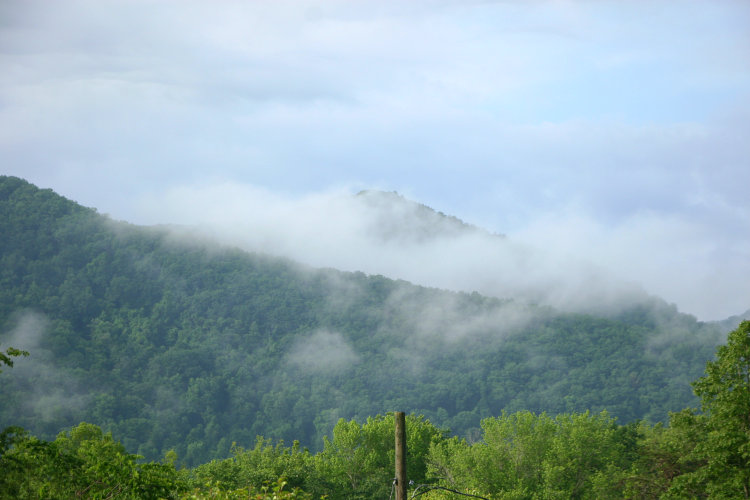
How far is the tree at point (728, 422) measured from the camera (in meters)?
30.0

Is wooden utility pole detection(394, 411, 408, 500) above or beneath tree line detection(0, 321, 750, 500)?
above

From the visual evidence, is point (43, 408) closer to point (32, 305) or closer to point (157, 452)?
point (157, 452)

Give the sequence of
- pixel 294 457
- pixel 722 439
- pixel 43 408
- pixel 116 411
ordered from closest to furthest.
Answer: pixel 722 439, pixel 294 457, pixel 43 408, pixel 116 411

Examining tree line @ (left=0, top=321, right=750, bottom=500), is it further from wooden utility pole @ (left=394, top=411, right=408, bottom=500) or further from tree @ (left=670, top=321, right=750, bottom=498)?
wooden utility pole @ (left=394, top=411, right=408, bottom=500)

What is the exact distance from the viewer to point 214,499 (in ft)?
73.4

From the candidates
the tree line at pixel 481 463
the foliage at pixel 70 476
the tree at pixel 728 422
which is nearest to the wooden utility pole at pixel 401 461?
the tree line at pixel 481 463

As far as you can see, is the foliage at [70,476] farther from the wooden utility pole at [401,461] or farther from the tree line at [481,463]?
the wooden utility pole at [401,461]

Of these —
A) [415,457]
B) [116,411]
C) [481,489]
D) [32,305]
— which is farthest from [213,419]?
[481,489]

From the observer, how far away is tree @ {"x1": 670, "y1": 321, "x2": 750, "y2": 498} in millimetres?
29998

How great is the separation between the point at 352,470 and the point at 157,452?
100m

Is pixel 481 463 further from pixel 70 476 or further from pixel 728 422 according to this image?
pixel 70 476

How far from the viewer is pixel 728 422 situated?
30453 millimetres

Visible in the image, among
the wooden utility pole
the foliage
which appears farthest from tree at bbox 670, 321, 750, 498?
the foliage

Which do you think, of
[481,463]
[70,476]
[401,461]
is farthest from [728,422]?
[481,463]
